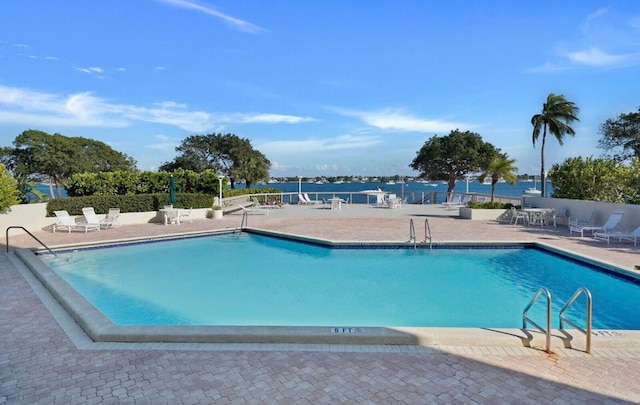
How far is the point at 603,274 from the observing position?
6.96 meters

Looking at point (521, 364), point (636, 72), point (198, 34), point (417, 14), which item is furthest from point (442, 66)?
point (521, 364)

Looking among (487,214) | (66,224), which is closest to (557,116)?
(487,214)

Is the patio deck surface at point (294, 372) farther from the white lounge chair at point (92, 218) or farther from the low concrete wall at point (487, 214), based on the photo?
the low concrete wall at point (487, 214)

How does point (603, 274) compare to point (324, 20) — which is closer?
point (603, 274)

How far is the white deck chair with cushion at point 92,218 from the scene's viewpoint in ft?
39.6

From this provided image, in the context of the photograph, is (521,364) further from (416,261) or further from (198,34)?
(198,34)

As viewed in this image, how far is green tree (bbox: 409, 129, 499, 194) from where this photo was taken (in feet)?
91.6

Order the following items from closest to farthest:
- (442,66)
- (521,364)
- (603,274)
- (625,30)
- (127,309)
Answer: (521,364)
(127,309)
(603,274)
(625,30)
(442,66)

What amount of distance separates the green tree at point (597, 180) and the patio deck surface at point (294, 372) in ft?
34.5

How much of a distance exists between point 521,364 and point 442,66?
13.7 m

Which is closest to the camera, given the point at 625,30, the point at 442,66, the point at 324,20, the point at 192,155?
the point at 625,30

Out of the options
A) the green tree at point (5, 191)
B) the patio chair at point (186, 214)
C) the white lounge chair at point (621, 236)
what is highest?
the green tree at point (5, 191)

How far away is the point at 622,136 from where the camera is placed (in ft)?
59.4

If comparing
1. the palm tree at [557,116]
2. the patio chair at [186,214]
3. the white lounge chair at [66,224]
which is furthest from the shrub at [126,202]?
the palm tree at [557,116]
